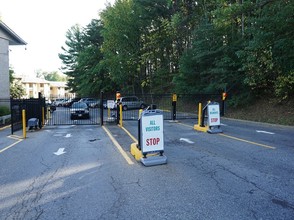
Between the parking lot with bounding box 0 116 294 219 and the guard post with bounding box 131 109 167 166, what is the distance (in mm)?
258

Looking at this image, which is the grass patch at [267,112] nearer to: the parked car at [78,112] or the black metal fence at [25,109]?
the parked car at [78,112]

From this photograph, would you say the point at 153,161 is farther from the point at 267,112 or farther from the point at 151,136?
the point at 267,112

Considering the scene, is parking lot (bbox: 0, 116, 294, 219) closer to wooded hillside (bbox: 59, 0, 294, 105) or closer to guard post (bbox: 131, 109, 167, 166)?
guard post (bbox: 131, 109, 167, 166)

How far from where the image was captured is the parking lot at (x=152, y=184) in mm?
4113

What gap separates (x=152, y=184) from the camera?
17.5ft

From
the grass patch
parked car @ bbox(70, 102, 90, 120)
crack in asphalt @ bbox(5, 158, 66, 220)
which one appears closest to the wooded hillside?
the grass patch

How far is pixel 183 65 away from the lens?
77.4 ft

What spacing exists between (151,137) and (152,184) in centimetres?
176

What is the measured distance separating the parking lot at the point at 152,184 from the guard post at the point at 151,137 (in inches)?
10.1

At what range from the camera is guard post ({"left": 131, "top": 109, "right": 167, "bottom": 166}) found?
6.84 m

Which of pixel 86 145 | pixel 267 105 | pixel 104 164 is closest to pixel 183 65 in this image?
pixel 267 105

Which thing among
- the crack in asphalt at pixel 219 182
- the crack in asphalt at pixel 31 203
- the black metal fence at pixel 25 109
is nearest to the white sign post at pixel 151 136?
the crack in asphalt at pixel 219 182

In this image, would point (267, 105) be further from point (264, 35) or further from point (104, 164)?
point (104, 164)

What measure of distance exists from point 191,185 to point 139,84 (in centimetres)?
3606
